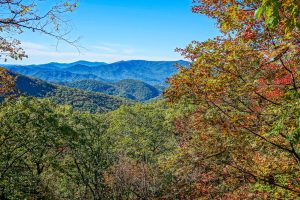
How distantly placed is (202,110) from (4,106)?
43.2 ft

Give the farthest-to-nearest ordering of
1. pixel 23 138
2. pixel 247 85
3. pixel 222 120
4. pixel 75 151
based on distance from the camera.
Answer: pixel 75 151, pixel 23 138, pixel 222 120, pixel 247 85

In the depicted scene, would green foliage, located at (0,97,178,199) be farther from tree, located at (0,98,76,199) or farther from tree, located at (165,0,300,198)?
tree, located at (165,0,300,198)

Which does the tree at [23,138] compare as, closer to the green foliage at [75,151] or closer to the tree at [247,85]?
the green foliage at [75,151]

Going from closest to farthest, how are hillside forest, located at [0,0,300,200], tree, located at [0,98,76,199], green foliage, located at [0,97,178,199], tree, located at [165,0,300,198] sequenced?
hillside forest, located at [0,0,300,200], tree, located at [165,0,300,198], tree, located at [0,98,76,199], green foliage, located at [0,97,178,199]

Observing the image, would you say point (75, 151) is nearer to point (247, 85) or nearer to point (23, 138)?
point (23, 138)

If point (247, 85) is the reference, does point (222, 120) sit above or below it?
below

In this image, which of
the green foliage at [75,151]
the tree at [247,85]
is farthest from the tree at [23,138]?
the tree at [247,85]

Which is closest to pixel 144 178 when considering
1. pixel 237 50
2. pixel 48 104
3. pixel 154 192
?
pixel 154 192

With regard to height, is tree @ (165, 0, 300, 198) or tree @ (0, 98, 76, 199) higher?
tree @ (165, 0, 300, 198)

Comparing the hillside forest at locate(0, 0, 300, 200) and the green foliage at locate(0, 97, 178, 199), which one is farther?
the green foliage at locate(0, 97, 178, 199)

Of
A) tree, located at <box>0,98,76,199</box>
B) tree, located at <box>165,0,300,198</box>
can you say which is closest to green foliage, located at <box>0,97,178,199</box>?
tree, located at <box>0,98,76,199</box>

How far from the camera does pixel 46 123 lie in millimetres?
22625

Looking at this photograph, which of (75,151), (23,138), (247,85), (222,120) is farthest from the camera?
(75,151)

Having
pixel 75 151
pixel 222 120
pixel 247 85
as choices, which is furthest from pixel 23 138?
pixel 247 85
